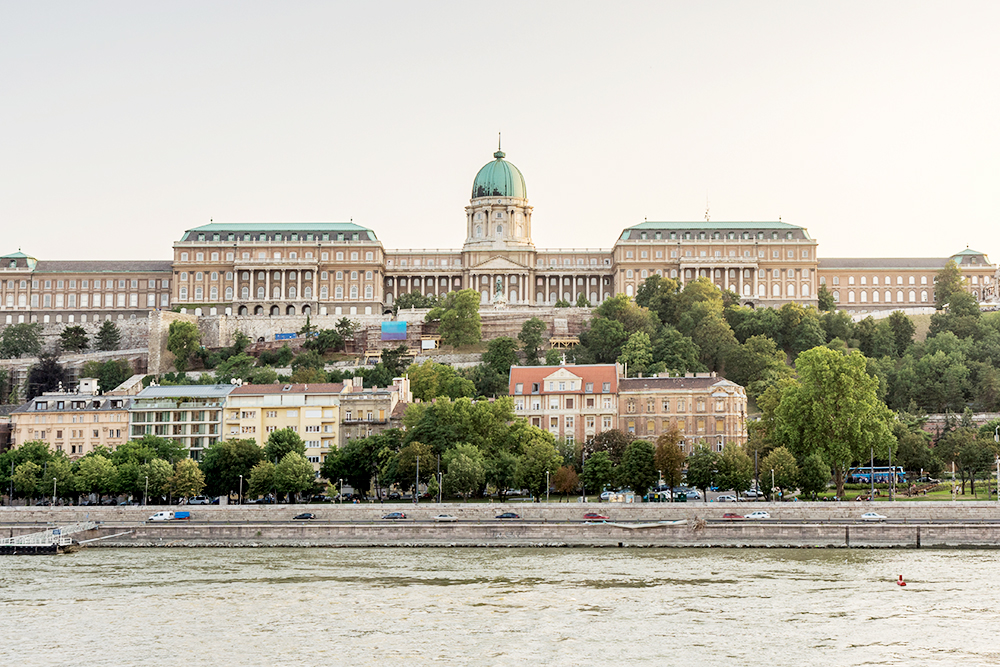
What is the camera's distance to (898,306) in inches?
5925

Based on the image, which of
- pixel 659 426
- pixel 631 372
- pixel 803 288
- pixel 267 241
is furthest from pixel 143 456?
pixel 803 288

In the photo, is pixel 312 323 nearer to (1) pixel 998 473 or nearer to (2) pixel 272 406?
(2) pixel 272 406

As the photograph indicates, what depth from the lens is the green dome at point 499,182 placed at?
155000 mm

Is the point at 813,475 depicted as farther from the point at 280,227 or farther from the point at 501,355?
the point at 280,227

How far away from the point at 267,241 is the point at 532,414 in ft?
242

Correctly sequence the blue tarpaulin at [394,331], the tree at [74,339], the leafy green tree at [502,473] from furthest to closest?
the tree at [74,339], the blue tarpaulin at [394,331], the leafy green tree at [502,473]

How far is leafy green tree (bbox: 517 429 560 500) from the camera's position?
6981 cm

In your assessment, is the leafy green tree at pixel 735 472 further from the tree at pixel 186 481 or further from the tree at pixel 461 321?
the tree at pixel 461 321

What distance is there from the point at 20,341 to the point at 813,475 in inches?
3474

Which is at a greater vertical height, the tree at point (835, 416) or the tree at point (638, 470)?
the tree at point (835, 416)

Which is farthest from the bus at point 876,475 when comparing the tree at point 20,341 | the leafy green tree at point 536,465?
the tree at point 20,341

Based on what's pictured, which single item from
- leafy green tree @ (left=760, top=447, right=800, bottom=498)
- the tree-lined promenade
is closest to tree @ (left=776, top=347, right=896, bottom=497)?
the tree-lined promenade

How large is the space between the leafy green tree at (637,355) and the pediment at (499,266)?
144ft

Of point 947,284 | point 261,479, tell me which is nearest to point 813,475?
point 261,479
